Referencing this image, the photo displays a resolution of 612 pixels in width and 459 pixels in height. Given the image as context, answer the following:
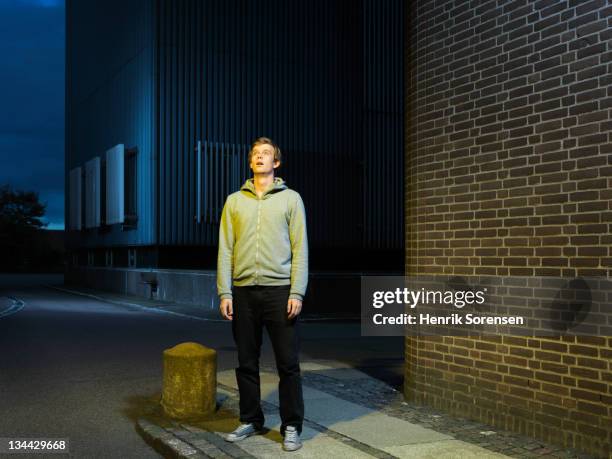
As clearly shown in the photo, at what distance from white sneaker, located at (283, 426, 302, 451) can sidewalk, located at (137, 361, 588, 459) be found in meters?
0.05

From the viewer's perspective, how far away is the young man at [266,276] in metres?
5.39

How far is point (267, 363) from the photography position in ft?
33.2

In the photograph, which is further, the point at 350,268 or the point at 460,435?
the point at 350,268

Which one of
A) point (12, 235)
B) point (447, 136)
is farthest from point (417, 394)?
point (12, 235)

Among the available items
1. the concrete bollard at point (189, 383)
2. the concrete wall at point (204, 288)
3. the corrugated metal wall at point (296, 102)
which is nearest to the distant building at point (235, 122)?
the corrugated metal wall at point (296, 102)

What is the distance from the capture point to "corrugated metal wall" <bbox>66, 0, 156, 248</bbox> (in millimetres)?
26172

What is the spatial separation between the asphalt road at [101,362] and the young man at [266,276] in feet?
3.52

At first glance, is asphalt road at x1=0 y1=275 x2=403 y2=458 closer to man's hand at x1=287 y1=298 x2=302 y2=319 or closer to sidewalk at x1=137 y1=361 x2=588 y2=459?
sidewalk at x1=137 y1=361 x2=588 y2=459

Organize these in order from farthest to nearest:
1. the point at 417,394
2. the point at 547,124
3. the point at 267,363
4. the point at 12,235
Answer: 1. the point at 12,235
2. the point at 267,363
3. the point at 417,394
4. the point at 547,124

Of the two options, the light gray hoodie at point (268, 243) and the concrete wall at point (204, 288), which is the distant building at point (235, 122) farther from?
the light gray hoodie at point (268, 243)

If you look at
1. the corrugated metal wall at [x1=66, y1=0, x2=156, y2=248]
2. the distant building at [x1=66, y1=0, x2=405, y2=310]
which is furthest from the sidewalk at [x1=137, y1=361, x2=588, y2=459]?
the corrugated metal wall at [x1=66, y1=0, x2=156, y2=248]

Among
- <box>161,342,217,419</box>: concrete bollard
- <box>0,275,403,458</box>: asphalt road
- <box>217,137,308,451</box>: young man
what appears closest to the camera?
<box>217,137,308,451</box>: young man

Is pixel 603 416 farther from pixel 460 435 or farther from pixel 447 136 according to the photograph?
pixel 447 136

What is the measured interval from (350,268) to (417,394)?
21.5 metres
